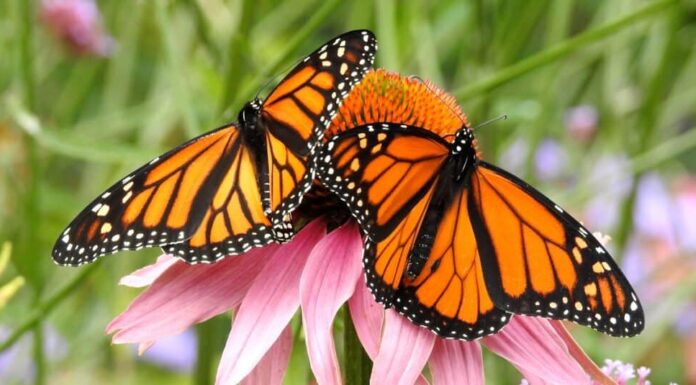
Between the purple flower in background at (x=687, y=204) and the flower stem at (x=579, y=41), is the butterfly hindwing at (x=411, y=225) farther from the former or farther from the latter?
the purple flower in background at (x=687, y=204)

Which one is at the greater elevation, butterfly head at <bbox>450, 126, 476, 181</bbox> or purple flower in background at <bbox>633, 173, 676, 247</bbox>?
purple flower in background at <bbox>633, 173, 676, 247</bbox>

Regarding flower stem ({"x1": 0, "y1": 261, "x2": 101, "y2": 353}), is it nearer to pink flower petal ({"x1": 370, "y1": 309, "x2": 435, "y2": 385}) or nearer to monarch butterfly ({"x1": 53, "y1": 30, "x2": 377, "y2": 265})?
monarch butterfly ({"x1": 53, "y1": 30, "x2": 377, "y2": 265})

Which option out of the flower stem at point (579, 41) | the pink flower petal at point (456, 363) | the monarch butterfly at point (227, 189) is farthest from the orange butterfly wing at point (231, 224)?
the flower stem at point (579, 41)

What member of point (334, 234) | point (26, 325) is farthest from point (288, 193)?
point (26, 325)

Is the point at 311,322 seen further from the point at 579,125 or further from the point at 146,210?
the point at 579,125

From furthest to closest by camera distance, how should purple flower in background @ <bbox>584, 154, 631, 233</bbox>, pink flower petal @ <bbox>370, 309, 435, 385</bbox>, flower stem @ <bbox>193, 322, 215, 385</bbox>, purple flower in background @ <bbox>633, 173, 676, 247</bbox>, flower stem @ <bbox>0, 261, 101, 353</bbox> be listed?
purple flower in background @ <bbox>633, 173, 676, 247</bbox>, purple flower in background @ <bbox>584, 154, 631, 233</bbox>, flower stem @ <bbox>193, 322, 215, 385</bbox>, flower stem @ <bbox>0, 261, 101, 353</bbox>, pink flower petal @ <bbox>370, 309, 435, 385</bbox>

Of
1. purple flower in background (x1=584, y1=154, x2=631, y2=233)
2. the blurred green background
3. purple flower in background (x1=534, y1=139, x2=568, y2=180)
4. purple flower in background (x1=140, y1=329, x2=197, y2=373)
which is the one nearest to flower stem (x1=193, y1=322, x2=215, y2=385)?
the blurred green background

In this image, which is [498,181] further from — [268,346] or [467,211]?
[268,346]
